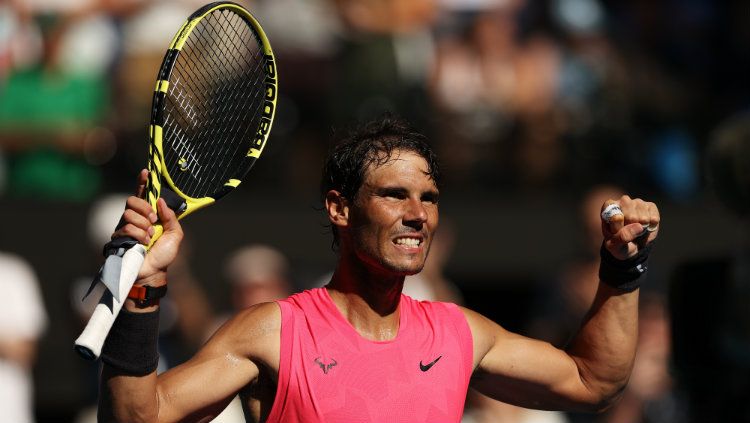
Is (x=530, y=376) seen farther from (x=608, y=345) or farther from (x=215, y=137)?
(x=215, y=137)

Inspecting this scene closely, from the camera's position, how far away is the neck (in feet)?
14.5

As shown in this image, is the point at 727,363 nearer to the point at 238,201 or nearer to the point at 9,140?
the point at 238,201

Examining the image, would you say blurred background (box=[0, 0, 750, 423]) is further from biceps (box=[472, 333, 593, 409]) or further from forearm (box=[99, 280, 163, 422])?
forearm (box=[99, 280, 163, 422])

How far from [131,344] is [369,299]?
899 mm

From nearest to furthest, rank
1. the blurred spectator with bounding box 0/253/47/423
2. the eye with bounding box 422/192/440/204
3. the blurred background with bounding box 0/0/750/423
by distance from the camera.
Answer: the eye with bounding box 422/192/440/204 < the blurred spectator with bounding box 0/253/47/423 < the blurred background with bounding box 0/0/750/423

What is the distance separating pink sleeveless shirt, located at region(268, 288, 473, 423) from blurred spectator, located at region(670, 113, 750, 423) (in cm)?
127

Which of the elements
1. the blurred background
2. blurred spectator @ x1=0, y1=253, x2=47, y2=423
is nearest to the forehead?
blurred spectator @ x1=0, y1=253, x2=47, y2=423

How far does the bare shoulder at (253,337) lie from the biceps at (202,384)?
0.10 ft

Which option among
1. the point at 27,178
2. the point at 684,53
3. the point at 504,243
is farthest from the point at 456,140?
the point at 27,178

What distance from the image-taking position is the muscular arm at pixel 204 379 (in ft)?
12.8

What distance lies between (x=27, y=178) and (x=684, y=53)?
212 inches

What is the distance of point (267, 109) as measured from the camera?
15.7 ft

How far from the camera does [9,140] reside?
9.65 meters

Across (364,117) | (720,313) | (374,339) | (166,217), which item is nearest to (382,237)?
(374,339)
